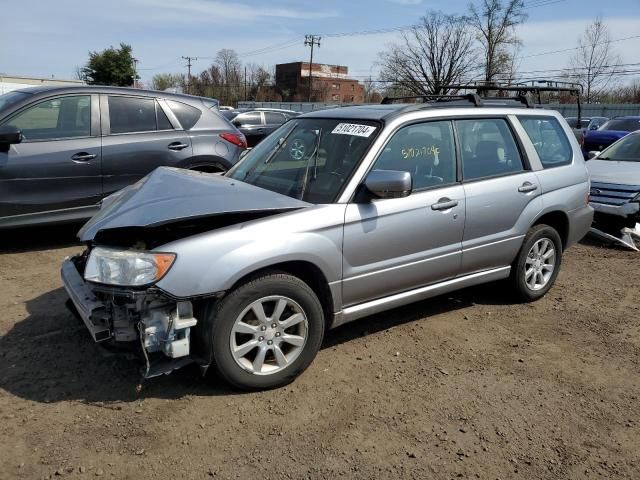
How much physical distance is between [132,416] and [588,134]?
57.2 ft

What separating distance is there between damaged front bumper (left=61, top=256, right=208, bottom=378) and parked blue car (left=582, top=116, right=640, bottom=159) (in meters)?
15.6

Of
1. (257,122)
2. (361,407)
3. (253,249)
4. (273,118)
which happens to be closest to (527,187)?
(361,407)

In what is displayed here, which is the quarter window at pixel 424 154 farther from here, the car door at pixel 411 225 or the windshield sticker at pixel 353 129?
the windshield sticker at pixel 353 129

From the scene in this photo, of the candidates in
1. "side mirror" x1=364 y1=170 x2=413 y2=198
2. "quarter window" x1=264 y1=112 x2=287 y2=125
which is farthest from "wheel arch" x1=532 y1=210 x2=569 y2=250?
"quarter window" x1=264 y1=112 x2=287 y2=125

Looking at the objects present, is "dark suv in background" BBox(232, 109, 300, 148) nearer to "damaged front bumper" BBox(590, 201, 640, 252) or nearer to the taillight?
the taillight

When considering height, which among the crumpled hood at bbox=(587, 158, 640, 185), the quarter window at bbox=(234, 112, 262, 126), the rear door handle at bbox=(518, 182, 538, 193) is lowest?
the crumpled hood at bbox=(587, 158, 640, 185)

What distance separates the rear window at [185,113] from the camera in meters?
6.60

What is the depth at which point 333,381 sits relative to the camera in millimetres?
3457

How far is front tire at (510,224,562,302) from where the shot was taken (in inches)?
184

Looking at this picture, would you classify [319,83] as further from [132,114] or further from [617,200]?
[132,114]

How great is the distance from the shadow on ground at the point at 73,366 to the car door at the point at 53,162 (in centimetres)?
162

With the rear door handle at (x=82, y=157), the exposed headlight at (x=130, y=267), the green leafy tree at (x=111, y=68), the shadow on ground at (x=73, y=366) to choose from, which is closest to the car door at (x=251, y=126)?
the rear door handle at (x=82, y=157)

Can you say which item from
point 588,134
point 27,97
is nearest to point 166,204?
point 27,97

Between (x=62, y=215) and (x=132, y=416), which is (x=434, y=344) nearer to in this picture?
(x=132, y=416)
